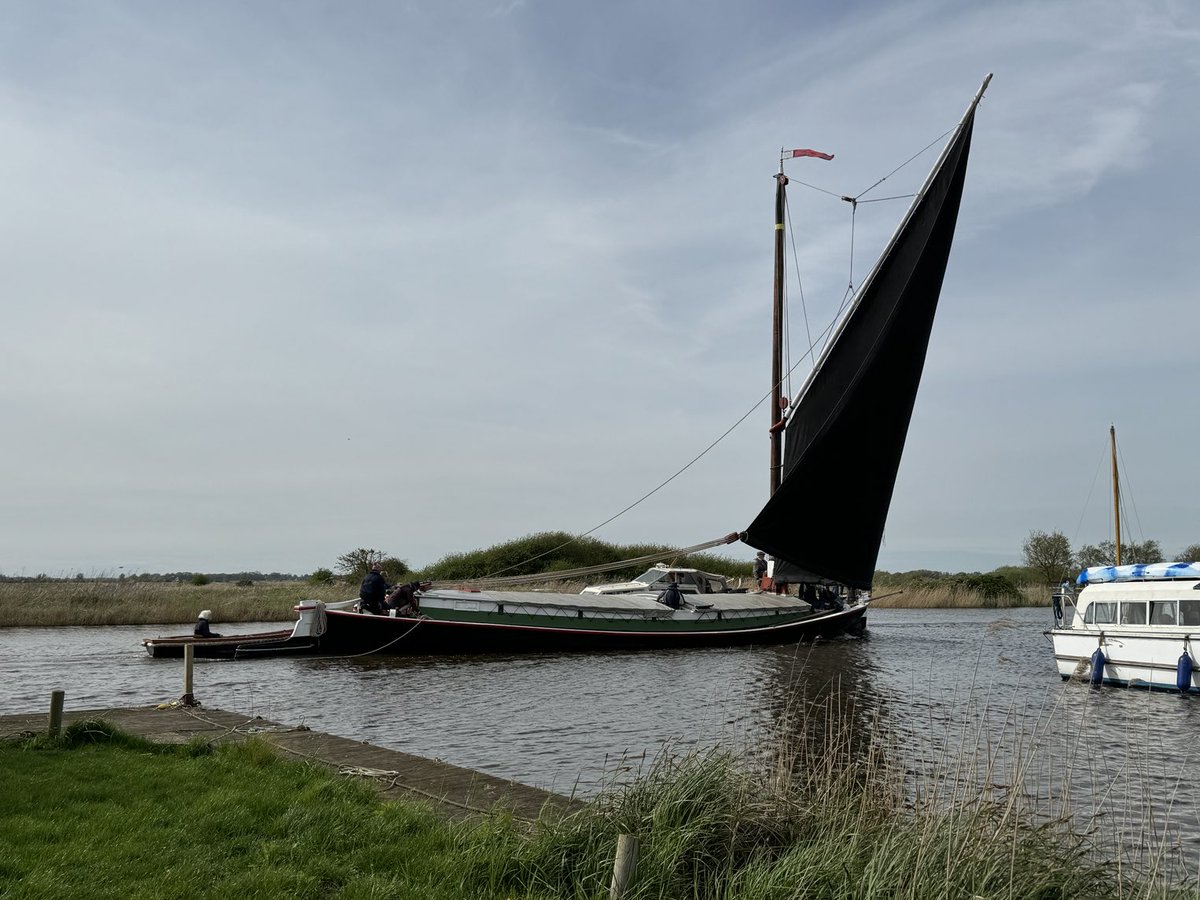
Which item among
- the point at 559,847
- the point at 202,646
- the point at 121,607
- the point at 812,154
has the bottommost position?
the point at 202,646

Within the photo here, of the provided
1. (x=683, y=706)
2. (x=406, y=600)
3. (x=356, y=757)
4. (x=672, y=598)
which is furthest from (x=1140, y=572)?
(x=356, y=757)

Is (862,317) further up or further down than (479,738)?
further up

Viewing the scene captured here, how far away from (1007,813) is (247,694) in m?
15.0

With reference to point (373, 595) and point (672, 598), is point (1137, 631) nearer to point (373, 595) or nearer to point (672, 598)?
point (672, 598)

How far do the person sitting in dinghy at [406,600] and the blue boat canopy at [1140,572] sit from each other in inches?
683

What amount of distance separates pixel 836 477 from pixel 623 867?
67.2 feet

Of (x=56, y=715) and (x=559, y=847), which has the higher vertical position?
(x=56, y=715)

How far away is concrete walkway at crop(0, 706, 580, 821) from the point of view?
25.6ft

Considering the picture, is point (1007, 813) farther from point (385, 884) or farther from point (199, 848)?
point (199, 848)

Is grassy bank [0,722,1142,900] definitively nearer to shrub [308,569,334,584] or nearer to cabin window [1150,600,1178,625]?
cabin window [1150,600,1178,625]

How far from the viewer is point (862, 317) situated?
80.7 feet

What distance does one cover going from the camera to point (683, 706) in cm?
1625

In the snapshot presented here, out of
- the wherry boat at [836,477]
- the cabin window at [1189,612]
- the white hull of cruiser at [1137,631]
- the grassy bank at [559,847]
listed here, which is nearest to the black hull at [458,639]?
the wherry boat at [836,477]

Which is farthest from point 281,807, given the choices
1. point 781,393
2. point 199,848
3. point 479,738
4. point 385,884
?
point 781,393
